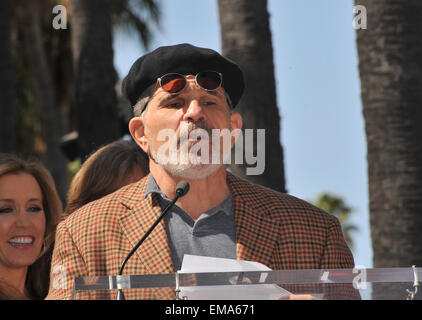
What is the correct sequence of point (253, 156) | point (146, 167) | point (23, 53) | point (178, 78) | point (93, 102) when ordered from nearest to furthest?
point (178, 78), point (146, 167), point (253, 156), point (93, 102), point (23, 53)

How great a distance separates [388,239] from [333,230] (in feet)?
10.0

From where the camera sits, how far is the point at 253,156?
673 cm

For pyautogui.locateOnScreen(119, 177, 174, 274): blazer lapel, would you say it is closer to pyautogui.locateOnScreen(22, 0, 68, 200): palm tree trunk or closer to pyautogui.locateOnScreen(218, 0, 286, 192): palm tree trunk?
pyautogui.locateOnScreen(218, 0, 286, 192): palm tree trunk

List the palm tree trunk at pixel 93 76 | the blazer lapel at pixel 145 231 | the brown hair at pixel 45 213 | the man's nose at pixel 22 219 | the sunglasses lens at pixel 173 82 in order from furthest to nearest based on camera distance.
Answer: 1. the palm tree trunk at pixel 93 76
2. the brown hair at pixel 45 213
3. the man's nose at pixel 22 219
4. the sunglasses lens at pixel 173 82
5. the blazer lapel at pixel 145 231

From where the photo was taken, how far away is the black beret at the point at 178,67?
10.8 feet

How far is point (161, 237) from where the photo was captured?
3.18 meters

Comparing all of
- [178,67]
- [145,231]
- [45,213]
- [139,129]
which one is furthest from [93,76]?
[145,231]

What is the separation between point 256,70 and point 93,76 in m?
2.49

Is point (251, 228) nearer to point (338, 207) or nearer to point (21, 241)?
point (21, 241)

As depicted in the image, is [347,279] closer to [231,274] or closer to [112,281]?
[231,274]

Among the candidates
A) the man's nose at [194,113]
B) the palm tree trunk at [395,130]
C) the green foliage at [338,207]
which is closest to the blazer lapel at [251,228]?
the man's nose at [194,113]

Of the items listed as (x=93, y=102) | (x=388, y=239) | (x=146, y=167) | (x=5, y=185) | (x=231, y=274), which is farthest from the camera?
(x=93, y=102)

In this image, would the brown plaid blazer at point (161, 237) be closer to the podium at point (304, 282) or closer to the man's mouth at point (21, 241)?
the podium at point (304, 282)

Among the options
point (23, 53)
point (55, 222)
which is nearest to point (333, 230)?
point (55, 222)
